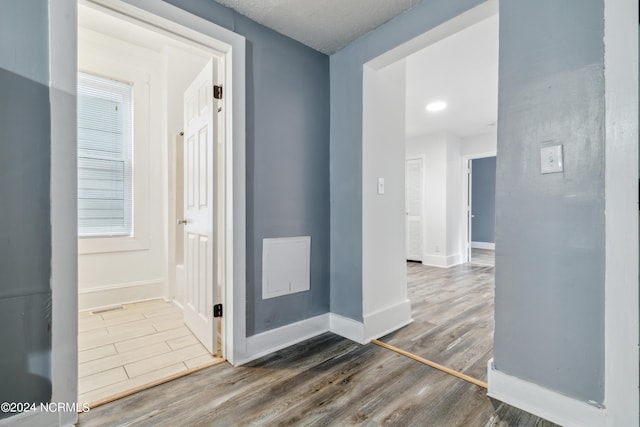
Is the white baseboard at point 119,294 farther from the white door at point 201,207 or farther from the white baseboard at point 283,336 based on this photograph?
the white baseboard at point 283,336

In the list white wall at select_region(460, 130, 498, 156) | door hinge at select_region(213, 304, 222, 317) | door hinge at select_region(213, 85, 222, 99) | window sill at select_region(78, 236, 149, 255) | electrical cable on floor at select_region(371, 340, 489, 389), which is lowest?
electrical cable on floor at select_region(371, 340, 489, 389)

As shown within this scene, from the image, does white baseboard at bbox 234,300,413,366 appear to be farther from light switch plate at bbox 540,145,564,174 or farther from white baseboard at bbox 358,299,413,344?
light switch plate at bbox 540,145,564,174

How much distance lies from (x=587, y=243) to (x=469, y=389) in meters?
0.94

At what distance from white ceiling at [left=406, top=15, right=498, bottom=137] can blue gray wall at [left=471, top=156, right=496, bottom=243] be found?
3.37 meters

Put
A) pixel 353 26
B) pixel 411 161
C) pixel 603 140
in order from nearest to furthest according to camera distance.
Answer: pixel 603 140 → pixel 353 26 → pixel 411 161

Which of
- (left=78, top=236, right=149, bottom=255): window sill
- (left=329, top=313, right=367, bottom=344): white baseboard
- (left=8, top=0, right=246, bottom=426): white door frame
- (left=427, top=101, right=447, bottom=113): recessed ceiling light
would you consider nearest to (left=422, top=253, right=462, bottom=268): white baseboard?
(left=427, top=101, right=447, bottom=113): recessed ceiling light

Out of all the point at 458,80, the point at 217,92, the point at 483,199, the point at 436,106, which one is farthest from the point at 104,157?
the point at 483,199

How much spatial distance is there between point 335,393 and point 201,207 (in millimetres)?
1513

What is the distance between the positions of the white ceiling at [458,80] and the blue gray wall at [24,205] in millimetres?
2616

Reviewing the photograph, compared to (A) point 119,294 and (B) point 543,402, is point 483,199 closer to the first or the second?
(B) point 543,402

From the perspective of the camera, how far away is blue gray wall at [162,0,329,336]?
200 cm

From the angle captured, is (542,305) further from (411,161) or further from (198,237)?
(411,161)

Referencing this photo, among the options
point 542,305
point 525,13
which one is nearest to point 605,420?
point 542,305

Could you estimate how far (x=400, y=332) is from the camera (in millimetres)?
2365
